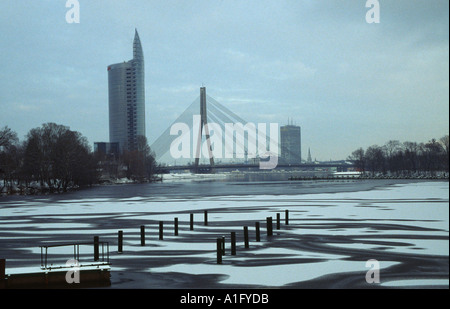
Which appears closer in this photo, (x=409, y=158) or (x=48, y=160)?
(x=48, y=160)

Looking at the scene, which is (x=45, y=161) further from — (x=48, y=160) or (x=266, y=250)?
(x=266, y=250)

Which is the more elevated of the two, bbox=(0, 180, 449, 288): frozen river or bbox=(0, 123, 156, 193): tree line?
bbox=(0, 123, 156, 193): tree line

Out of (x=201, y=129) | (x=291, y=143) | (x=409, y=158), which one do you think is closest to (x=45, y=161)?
(x=201, y=129)

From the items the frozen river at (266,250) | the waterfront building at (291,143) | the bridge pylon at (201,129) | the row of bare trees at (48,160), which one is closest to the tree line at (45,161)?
the row of bare trees at (48,160)

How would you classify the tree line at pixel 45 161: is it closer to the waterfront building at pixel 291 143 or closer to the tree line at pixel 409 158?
the waterfront building at pixel 291 143

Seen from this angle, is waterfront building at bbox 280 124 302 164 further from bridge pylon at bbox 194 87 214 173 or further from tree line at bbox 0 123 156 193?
tree line at bbox 0 123 156 193

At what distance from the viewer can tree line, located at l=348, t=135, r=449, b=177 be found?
4865 inches

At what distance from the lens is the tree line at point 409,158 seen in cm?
12356

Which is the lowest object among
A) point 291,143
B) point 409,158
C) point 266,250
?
point 266,250

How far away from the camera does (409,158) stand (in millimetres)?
137000

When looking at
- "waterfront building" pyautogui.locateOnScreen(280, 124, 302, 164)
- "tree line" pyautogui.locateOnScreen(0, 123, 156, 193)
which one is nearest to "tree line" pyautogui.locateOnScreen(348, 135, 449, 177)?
"waterfront building" pyautogui.locateOnScreen(280, 124, 302, 164)

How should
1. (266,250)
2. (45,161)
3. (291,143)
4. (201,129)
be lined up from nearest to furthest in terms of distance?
(266,250) → (45,161) → (201,129) → (291,143)
